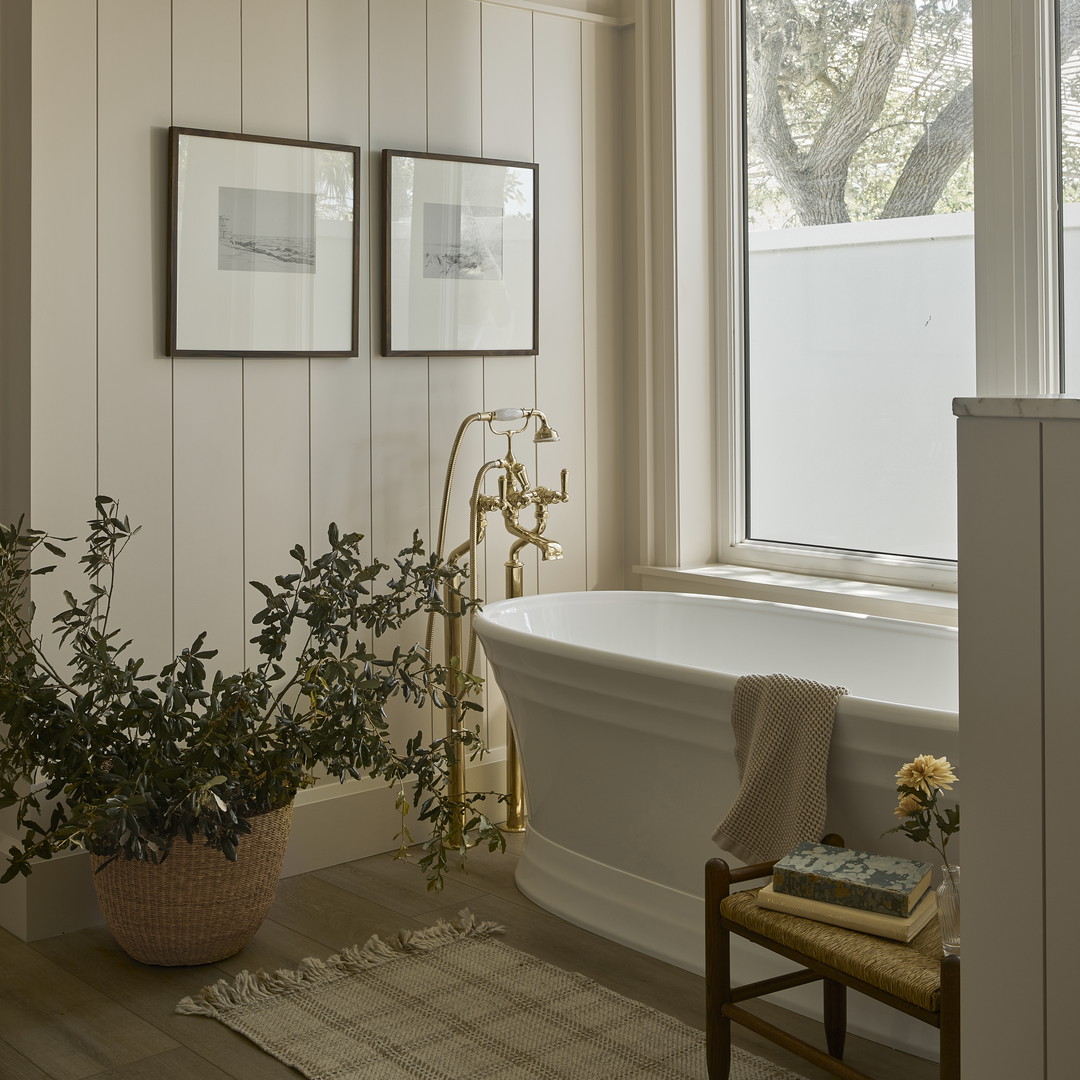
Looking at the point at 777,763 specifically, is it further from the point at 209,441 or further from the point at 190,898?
the point at 209,441

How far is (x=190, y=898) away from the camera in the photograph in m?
2.59

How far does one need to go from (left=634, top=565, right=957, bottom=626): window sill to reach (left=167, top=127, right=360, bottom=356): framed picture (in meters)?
1.20

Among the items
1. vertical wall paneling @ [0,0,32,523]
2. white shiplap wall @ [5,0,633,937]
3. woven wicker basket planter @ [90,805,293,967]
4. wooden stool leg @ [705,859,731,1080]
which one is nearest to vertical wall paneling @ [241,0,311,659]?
white shiplap wall @ [5,0,633,937]

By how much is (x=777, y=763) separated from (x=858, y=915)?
0.38 meters

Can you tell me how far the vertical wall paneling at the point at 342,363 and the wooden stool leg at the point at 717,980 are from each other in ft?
5.11

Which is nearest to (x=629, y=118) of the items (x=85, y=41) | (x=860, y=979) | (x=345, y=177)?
(x=345, y=177)

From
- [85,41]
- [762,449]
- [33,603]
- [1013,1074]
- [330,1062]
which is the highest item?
[85,41]

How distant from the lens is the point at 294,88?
3.12m

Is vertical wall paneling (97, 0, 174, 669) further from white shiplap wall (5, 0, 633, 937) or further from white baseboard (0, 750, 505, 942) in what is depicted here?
white baseboard (0, 750, 505, 942)

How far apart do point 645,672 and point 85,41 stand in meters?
1.86

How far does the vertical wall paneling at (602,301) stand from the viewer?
12.4 feet

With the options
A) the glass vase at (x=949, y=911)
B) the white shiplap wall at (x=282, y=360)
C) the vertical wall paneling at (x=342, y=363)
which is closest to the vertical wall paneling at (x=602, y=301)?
the white shiplap wall at (x=282, y=360)

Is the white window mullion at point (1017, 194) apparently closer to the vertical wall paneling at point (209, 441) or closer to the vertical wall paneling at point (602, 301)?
the vertical wall paneling at point (602, 301)

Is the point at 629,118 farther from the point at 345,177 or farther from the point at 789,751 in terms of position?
the point at 789,751
